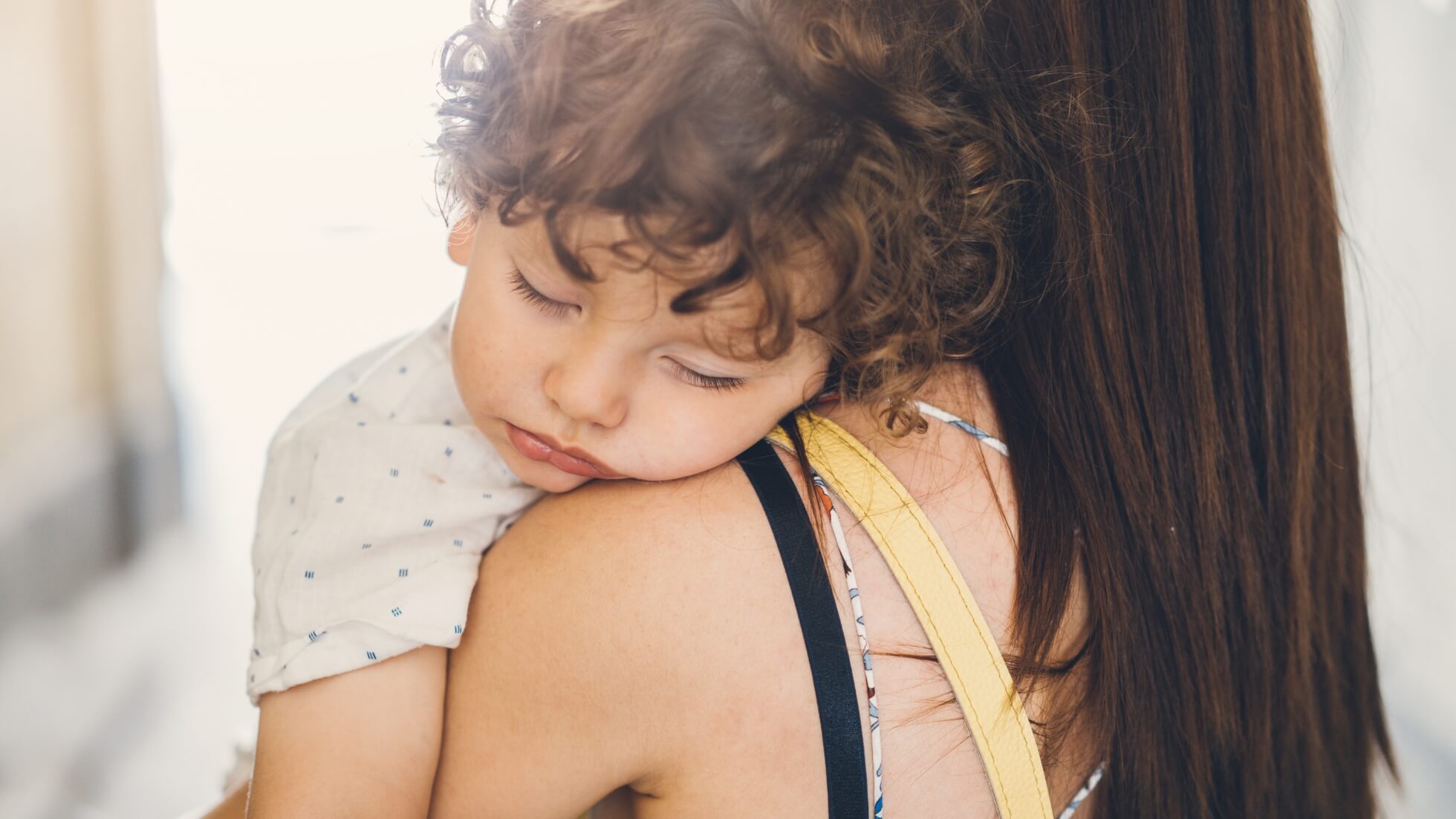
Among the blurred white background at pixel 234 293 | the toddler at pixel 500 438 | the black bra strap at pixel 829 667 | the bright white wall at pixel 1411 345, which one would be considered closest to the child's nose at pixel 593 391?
the toddler at pixel 500 438

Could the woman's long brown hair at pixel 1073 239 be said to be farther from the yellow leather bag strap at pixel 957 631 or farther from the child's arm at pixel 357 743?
the child's arm at pixel 357 743

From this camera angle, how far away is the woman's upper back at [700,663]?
705 mm

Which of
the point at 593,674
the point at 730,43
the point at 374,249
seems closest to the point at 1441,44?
the point at 730,43

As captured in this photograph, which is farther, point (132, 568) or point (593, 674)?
point (132, 568)

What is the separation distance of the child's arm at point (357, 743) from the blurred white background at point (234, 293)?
134 centimetres

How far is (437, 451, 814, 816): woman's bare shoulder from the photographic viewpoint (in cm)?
70

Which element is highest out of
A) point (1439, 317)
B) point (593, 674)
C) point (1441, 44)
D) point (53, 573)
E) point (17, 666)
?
point (1441, 44)

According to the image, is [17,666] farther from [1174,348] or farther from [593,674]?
[1174,348]

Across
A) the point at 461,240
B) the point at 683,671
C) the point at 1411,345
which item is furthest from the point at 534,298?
the point at 1411,345

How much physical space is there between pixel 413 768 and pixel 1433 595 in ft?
6.07

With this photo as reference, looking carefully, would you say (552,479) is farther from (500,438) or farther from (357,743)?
(357,743)

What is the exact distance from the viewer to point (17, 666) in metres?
2.39

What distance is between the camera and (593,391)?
2.62 ft

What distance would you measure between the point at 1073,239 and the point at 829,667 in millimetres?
406
